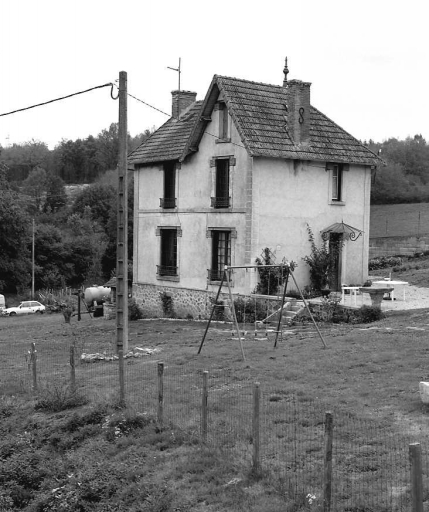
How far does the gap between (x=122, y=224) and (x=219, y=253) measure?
10.9 meters

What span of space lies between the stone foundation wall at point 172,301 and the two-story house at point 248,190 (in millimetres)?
52

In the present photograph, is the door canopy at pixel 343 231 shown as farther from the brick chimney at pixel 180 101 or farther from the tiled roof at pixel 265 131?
the brick chimney at pixel 180 101

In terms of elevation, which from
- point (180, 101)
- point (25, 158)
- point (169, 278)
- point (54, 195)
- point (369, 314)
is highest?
point (25, 158)

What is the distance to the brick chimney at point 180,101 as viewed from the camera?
3466 cm

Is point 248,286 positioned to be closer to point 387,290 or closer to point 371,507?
point 387,290

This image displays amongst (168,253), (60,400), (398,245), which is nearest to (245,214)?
(168,253)

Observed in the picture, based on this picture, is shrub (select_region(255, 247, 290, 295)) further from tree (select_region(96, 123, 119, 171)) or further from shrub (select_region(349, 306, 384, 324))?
tree (select_region(96, 123, 119, 171))

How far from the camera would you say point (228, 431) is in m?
11.9

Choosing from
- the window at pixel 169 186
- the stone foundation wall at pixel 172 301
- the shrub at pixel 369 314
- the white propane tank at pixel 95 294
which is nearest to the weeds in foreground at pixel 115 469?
the shrub at pixel 369 314

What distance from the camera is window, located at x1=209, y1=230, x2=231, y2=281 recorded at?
29.5 metres

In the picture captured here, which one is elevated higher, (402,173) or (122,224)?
(402,173)

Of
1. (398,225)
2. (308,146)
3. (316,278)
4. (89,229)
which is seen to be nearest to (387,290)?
(316,278)

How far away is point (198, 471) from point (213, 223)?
63.9ft

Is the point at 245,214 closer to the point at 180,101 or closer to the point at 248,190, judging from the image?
the point at 248,190
